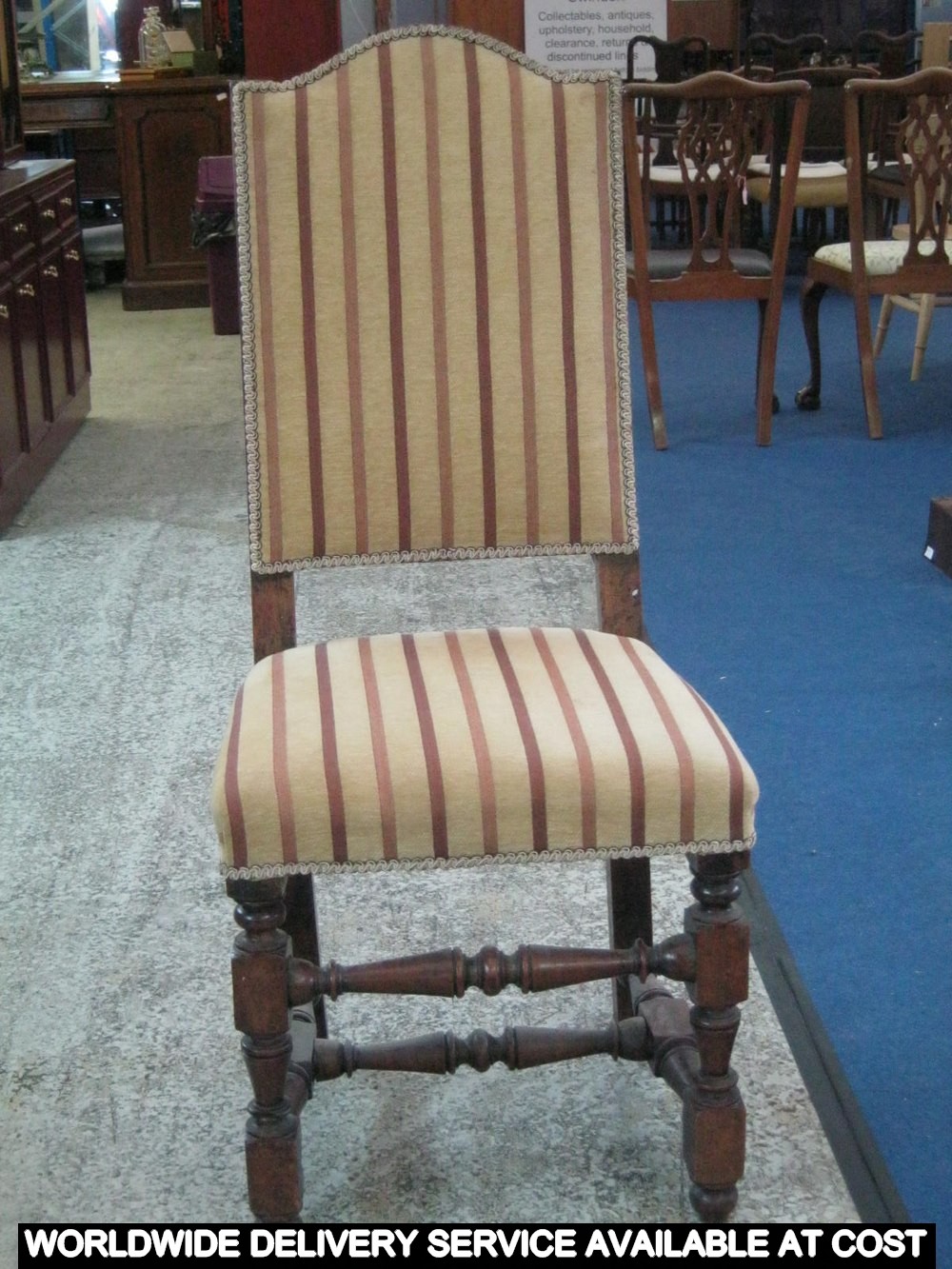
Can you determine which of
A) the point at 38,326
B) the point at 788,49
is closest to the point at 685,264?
the point at 38,326

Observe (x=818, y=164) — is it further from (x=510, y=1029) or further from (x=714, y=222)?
(x=510, y=1029)

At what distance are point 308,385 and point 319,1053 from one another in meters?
0.65

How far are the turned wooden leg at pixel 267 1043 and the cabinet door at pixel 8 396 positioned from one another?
2.63m

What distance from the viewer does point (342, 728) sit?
1.34m

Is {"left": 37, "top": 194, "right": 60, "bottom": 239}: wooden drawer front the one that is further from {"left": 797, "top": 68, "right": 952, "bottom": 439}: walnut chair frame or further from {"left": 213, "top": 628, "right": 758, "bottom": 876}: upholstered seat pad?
{"left": 213, "top": 628, "right": 758, "bottom": 876}: upholstered seat pad

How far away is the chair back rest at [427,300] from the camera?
1.55m

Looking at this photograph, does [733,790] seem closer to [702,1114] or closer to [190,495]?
[702,1114]

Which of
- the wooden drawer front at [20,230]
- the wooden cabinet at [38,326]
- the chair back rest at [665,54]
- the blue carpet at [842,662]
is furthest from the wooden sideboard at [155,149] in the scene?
the wooden drawer front at [20,230]

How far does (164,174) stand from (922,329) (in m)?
3.39

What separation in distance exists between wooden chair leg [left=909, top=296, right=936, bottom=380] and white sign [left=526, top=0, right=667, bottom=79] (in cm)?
261

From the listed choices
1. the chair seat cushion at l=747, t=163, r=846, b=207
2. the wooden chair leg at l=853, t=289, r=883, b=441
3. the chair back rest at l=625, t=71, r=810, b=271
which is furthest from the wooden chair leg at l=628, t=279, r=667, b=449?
the chair seat cushion at l=747, t=163, r=846, b=207

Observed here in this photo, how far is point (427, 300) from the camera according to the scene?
Answer: 5.17 ft

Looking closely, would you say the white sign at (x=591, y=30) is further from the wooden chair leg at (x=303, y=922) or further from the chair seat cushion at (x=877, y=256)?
→ the wooden chair leg at (x=303, y=922)
